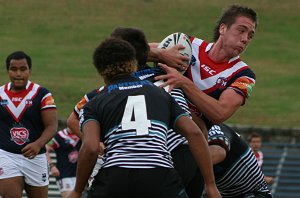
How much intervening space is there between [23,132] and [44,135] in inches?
10.3

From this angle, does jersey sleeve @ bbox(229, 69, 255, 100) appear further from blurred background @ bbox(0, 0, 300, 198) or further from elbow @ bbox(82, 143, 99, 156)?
blurred background @ bbox(0, 0, 300, 198)

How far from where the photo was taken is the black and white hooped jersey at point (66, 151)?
18.2 metres

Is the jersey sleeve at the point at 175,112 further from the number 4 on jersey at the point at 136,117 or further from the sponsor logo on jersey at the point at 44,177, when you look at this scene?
the sponsor logo on jersey at the point at 44,177

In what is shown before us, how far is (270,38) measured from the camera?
36.7m

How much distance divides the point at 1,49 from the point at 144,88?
26844 mm

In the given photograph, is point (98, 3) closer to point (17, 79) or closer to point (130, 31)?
point (17, 79)

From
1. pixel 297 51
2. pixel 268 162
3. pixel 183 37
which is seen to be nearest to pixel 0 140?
pixel 183 37

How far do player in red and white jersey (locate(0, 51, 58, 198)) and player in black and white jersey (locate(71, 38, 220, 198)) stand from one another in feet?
17.6

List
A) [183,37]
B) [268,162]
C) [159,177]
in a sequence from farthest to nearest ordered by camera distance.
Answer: [268,162] → [183,37] → [159,177]

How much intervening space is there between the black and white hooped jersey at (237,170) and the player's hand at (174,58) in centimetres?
110

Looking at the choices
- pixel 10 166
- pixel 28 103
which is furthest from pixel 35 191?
pixel 28 103

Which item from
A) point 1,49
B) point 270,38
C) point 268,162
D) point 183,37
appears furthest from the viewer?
point 270,38

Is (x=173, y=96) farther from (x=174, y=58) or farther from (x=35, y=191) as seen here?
(x=35, y=191)

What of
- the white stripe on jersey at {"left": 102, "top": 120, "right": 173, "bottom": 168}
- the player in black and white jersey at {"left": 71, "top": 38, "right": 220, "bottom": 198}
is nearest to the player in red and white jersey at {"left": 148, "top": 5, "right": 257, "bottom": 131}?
the player in black and white jersey at {"left": 71, "top": 38, "right": 220, "bottom": 198}
